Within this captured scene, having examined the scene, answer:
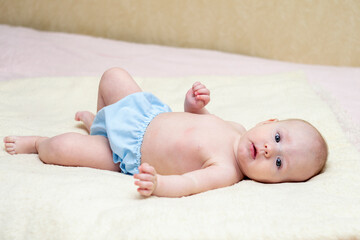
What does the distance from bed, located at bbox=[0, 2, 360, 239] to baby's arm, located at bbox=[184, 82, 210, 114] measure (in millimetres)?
236

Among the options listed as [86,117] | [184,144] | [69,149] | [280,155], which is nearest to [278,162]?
[280,155]

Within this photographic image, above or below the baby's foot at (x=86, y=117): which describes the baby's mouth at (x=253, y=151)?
above

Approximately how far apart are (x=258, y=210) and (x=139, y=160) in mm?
418

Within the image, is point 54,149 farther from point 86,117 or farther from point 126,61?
point 126,61

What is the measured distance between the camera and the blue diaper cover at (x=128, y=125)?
115cm

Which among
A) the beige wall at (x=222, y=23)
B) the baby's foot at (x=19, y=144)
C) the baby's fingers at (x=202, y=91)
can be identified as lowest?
the baby's foot at (x=19, y=144)

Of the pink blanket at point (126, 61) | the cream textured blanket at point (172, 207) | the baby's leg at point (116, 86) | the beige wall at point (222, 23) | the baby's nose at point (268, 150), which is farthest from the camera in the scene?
the beige wall at point (222, 23)

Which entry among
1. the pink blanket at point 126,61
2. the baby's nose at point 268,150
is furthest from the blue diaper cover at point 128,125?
the pink blanket at point 126,61

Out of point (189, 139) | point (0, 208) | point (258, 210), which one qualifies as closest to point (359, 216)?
point (258, 210)

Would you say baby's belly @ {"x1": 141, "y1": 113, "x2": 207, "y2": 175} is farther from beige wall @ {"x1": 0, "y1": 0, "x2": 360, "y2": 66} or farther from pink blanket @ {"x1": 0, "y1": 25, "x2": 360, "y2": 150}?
beige wall @ {"x1": 0, "y1": 0, "x2": 360, "y2": 66}

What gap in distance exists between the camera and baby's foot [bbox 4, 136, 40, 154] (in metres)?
1.21

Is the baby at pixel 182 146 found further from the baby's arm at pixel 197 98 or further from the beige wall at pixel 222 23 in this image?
the beige wall at pixel 222 23

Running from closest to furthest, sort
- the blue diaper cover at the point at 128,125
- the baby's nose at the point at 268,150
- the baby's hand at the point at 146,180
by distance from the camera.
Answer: the baby's hand at the point at 146,180 → the baby's nose at the point at 268,150 → the blue diaper cover at the point at 128,125

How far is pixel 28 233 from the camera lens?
32.9 inches
